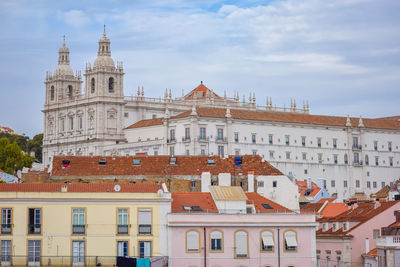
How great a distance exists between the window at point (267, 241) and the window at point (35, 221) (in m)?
13.6

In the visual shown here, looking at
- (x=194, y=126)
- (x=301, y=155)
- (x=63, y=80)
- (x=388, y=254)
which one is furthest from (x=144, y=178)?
(x=63, y=80)

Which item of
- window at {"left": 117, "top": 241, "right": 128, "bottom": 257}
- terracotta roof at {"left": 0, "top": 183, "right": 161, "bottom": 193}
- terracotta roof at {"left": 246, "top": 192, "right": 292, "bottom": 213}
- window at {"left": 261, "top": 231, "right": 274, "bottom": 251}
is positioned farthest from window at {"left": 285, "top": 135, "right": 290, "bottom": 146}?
window at {"left": 117, "top": 241, "right": 128, "bottom": 257}

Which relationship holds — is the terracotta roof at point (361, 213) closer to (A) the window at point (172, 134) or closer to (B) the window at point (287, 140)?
(A) the window at point (172, 134)

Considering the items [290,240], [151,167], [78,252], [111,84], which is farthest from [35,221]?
[111,84]

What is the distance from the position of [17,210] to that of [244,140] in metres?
92.5

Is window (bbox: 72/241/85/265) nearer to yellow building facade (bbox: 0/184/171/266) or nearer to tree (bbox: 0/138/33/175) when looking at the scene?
yellow building facade (bbox: 0/184/171/266)

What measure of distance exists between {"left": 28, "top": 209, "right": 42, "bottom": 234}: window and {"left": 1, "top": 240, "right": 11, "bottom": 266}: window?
151 centimetres

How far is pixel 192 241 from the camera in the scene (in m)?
66.1

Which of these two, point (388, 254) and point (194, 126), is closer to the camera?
point (388, 254)

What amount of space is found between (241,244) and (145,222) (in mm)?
6067

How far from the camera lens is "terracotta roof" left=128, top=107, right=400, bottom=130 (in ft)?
512

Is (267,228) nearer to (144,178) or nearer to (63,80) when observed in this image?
(144,178)

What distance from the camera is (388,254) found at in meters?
64.5

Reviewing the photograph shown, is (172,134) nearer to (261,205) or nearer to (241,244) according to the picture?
(261,205)
